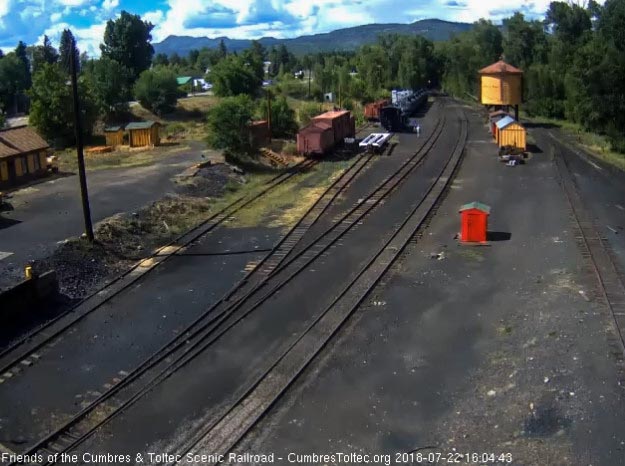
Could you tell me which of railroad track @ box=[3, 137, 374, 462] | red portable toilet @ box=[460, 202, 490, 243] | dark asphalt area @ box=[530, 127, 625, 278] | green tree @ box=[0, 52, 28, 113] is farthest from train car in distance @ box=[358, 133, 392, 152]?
green tree @ box=[0, 52, 28, 113]

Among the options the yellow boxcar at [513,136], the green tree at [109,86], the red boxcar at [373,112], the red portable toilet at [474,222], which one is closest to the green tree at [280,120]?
the red boxcar at [373,112]

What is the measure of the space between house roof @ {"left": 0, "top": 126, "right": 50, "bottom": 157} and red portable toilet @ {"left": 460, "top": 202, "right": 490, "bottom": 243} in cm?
2069

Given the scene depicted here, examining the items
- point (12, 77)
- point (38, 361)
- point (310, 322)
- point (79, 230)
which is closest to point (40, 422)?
point (38, 361)

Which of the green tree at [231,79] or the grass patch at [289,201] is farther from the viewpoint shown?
the green tree at [231,79]

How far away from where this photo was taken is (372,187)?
29609mm

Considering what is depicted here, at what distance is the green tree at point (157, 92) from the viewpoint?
60125 millimetres

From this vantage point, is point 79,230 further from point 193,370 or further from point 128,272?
point 193,370

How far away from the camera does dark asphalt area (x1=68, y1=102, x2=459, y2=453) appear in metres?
10.5

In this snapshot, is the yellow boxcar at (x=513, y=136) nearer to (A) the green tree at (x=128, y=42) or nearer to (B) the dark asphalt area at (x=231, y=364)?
(B) the dark asphalt area at (x=231, y=364)

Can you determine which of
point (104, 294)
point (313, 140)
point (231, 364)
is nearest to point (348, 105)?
point (313, 140)

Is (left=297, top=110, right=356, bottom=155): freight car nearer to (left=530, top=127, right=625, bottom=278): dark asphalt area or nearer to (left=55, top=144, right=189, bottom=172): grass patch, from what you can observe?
(left=55, top=144, right=189, bottom=172): grass patch

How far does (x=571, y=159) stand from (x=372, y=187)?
13.6 meters

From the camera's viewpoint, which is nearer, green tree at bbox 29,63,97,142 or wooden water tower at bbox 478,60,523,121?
green tree at bbox 29,63,97,142

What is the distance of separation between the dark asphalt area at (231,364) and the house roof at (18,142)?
58.5ft
